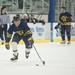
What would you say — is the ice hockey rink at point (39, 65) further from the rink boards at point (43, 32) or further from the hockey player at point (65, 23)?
the rink boards at point (43, 32)

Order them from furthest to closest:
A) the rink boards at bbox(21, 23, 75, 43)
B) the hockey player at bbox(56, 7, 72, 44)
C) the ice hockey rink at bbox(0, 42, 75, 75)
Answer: the rink boards at bbox(21, 23, 75, 43) < the hockey player at bbox(56, 7, 72, 44) < the ice hockey rink at bbox(0, 42, 75, 75)

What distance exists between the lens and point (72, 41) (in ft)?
45.3

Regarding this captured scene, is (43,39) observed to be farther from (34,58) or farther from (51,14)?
(34,58)

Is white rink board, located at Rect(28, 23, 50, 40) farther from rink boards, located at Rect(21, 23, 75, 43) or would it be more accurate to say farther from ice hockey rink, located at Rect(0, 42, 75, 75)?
ice hockey rink, located at Rect(0, 42, 75, 75)

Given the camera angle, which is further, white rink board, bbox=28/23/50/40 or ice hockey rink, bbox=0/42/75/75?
white rink board, bbox=28/23/50/40

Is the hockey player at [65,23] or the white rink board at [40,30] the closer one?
the hockey player at [65,23]

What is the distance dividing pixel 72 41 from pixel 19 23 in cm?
634

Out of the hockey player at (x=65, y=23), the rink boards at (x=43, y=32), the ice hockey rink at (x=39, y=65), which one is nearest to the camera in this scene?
the ice hockey rink at (x=39, y=65)

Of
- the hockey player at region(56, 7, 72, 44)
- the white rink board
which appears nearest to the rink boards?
the white rink board

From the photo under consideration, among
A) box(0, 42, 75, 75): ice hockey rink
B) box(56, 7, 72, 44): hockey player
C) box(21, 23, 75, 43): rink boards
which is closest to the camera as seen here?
box(0, 42, 75, 75): ice hockey rink

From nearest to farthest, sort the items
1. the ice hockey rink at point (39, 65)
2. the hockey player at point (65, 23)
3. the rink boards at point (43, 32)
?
1. the ice hockey rink at point (39, 65)
2. the hockey player at point (65, 23)
3. the rink boards at point (43, 32)

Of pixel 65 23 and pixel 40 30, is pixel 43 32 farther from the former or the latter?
pixel 65 23

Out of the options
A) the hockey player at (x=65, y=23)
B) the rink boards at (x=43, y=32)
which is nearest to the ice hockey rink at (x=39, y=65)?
the hockey player at (x=65, y=23)

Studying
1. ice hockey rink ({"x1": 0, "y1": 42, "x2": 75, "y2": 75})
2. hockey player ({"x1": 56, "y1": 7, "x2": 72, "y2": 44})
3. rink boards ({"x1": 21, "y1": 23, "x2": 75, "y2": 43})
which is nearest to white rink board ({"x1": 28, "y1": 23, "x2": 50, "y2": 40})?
rink boards ({"x1": 21, "y1": 23, "x2": 75, "y2": 43})
